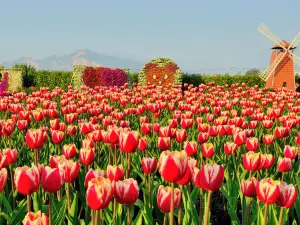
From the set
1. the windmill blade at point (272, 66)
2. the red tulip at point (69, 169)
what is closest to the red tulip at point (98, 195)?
the red tulip at point (69, 169)

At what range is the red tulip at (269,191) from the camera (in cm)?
282

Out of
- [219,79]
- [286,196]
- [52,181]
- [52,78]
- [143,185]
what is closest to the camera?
[52,181]

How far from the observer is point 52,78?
133 ft

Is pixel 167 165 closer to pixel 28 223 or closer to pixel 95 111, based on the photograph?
pixel 28 223

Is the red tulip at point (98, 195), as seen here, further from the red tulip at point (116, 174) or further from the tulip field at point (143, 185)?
the red tulip at point (116, 174)

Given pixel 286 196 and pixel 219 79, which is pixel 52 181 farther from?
pixel 219 79

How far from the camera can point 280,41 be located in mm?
39594

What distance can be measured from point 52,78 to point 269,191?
129 ft

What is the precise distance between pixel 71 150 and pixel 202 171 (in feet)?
6.80

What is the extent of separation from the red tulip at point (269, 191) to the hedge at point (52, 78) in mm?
37163

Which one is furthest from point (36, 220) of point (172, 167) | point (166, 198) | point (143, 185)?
point (143, 185)

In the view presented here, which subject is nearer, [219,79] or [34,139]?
[34,139]

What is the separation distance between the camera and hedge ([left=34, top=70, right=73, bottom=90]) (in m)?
39.6

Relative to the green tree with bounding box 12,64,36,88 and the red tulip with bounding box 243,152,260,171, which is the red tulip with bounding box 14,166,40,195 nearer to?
the red tulip with bounding box 243,152,260,171
